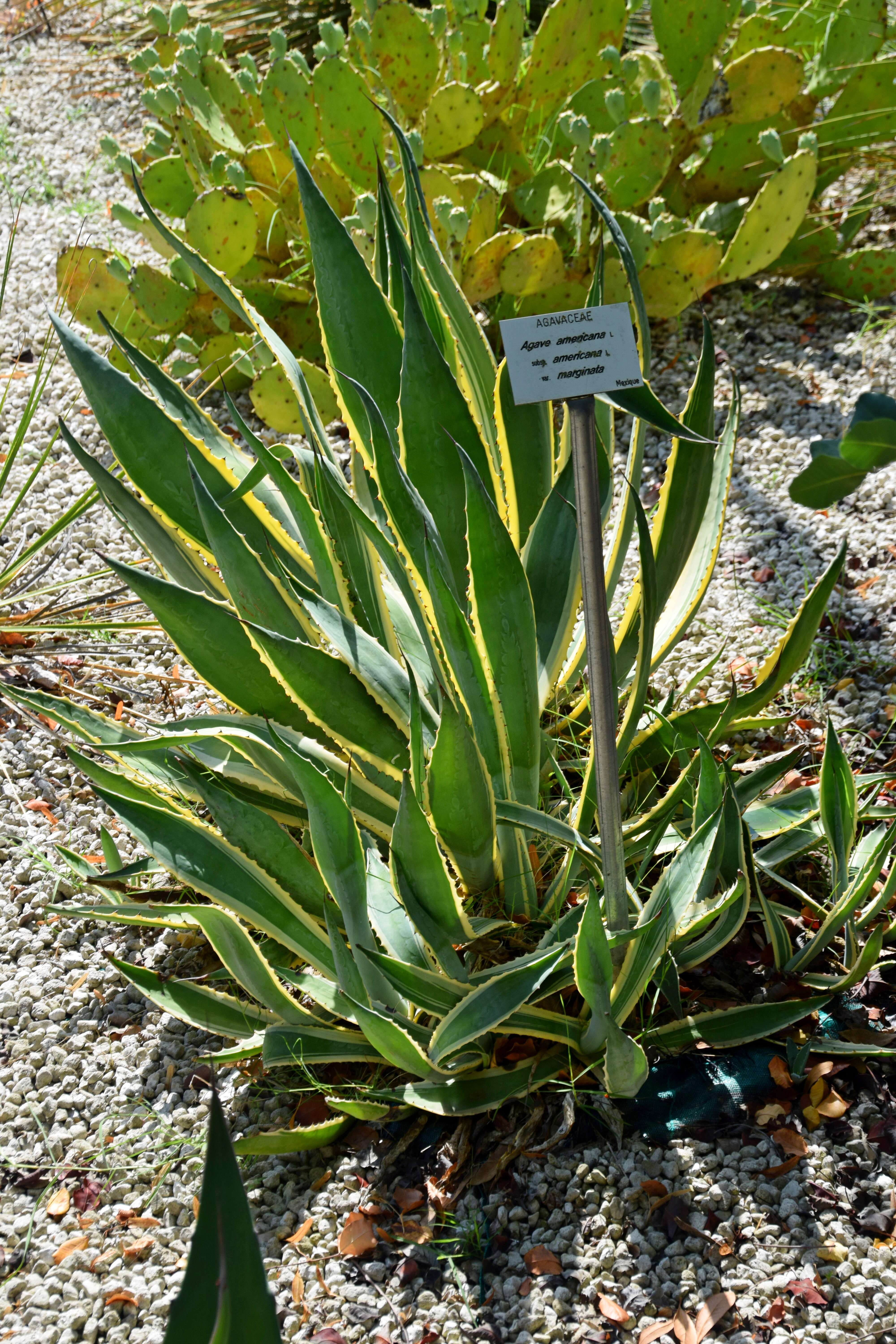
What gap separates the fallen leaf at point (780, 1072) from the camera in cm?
109

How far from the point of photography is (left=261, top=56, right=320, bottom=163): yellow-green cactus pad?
6.82 feet

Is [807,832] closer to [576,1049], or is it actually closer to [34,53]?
[576,1049]

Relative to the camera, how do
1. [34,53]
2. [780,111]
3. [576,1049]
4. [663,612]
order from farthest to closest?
[34,53] → [780,111] → [663,612] → [576,1049]

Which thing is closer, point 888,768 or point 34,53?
point 888,768

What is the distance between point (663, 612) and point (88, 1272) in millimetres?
967

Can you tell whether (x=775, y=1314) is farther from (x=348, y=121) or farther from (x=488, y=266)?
(x=348, y=121)

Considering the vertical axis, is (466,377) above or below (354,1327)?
above

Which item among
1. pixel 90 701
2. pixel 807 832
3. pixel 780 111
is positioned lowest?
pixel 807 832

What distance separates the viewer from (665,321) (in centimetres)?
231

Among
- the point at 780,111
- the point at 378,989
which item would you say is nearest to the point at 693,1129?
the point at 378,989

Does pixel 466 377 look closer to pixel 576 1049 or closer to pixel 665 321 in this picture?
pixel 576 1049

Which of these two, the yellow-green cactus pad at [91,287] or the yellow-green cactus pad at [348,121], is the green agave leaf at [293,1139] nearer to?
the yellow-green cactus pad at [91,287]

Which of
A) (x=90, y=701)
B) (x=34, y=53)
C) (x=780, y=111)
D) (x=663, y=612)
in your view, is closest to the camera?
(x=663, y=612)

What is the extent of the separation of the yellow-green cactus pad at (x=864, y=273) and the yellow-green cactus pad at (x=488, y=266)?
0.69 meters
